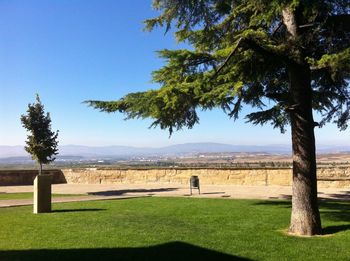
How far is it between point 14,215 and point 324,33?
9497mm

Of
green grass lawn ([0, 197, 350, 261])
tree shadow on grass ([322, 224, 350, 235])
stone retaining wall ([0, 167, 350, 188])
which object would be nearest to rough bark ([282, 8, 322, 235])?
tree shadow on grass ([322, 224, 350, 235])

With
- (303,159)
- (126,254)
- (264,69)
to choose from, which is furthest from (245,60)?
(126,254)

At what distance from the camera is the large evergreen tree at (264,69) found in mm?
9703

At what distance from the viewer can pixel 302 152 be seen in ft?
34.0

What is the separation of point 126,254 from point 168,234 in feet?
6.60

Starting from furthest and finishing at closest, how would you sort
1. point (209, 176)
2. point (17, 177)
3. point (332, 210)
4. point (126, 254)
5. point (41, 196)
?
point (17, 177) → point (209, 176) → point (41, 196) → point (332, 210) → point (126, 254)

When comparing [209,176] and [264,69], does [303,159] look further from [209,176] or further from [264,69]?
[209,176]

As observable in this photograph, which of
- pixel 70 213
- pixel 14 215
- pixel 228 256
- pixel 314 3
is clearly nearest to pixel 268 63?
pixel 314 3

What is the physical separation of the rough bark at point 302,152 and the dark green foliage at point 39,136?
2111cm

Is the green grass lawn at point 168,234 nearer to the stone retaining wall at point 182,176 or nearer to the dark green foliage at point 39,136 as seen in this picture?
the stone retaining wall at point 182,176

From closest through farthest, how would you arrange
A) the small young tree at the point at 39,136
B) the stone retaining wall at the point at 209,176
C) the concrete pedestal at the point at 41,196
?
the concrete pedestal at the point at 41,196 → the stone retaining wall at the point at 209,176 → the small young tree at the point at 39,136

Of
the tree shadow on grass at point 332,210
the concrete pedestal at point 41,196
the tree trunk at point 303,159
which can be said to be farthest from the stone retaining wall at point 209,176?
the concrete pedestal at point 41,196

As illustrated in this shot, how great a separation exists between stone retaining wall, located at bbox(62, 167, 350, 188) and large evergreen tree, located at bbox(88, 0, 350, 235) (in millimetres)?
10330

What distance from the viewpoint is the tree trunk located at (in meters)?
10.1
